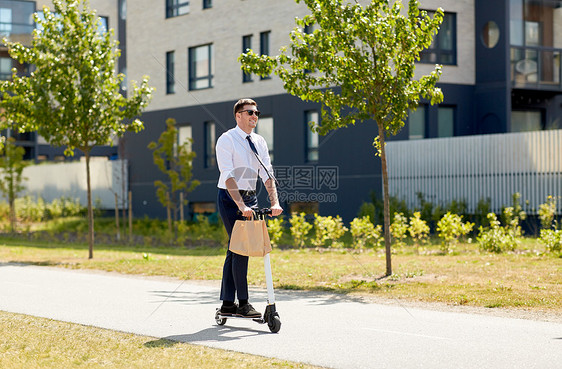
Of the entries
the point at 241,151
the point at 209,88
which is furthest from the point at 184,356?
the point at 209,88

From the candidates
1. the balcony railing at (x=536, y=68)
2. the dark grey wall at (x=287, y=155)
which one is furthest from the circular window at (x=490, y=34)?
the dark grey wall at (x=287, y=155)

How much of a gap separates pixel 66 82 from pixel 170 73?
665 inches

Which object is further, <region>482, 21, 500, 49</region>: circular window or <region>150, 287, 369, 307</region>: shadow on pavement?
<region>482, 21, 500, 49</region>: circular window

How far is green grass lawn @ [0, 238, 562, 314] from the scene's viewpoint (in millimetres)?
11039

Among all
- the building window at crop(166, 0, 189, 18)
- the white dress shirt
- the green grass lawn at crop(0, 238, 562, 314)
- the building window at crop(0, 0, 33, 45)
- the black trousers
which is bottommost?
the green grass lawn at crop(0, 238, 562, 314)

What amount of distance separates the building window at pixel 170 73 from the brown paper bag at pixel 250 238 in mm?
27572

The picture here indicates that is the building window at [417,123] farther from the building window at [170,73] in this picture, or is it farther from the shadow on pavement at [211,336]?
the shadow on pavement at [211,336]

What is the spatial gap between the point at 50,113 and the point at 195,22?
53.5ft

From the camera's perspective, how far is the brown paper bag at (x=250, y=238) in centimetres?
770

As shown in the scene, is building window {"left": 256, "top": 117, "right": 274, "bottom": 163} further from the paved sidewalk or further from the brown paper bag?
the brown paper bag

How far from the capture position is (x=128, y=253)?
67.0 ft

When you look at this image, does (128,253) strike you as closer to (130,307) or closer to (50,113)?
(50,113)

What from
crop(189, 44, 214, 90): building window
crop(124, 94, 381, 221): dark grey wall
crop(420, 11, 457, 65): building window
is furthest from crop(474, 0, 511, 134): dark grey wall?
crop(189, 44, 214, 90): building window

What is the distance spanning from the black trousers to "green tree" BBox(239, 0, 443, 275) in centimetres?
541
